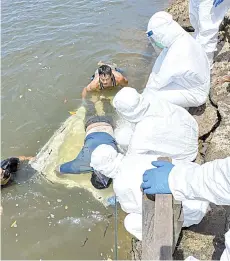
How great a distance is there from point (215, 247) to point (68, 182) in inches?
83.8

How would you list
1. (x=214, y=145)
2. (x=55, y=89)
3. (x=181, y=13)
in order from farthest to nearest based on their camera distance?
(x=181, y=13), (x=55, y=89), (x=214, y=145)

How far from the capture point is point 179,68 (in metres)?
4.46

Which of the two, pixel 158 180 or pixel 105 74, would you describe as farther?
pixel 105 74

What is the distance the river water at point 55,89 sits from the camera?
4.29m

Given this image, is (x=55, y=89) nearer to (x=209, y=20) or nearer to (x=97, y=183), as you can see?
(x=97, y=183)

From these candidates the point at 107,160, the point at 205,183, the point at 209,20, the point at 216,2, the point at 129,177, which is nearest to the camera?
the point at 205,183

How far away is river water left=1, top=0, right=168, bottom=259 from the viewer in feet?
14.1

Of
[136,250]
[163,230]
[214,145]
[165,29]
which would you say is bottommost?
[136,250]

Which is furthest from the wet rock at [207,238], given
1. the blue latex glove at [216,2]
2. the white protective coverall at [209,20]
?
the blue latex glove at [216,2]

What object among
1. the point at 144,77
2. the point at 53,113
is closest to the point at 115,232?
the point at 53,113

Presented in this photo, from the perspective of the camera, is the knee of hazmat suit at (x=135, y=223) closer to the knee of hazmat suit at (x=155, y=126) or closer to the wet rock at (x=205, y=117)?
the knee of hazmat suit at (x=155, y=126)

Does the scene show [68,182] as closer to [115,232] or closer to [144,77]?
[115,232]

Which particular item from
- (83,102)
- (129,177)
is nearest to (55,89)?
(83,102)

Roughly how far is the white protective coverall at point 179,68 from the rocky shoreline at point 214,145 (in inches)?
10.1
